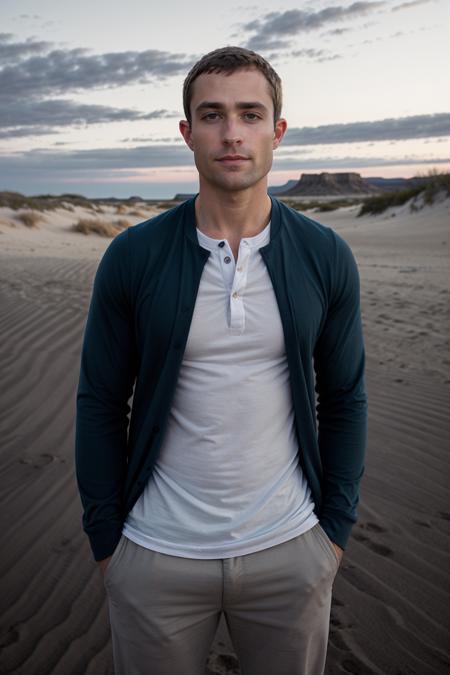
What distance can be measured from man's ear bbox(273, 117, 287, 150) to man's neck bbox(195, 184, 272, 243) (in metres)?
0.21

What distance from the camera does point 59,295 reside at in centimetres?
863

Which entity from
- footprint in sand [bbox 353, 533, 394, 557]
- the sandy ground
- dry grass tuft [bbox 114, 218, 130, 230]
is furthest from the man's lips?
dry grass tuft [bbox 114, 218, 130, 230]

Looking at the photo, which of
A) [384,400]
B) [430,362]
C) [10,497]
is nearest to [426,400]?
[384,400]

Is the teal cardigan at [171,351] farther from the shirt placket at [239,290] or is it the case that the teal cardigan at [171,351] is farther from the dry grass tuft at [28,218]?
the dry grass tuft at [28,218]

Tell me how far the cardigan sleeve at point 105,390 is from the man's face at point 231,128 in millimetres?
324

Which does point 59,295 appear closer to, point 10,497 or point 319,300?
point 10,497

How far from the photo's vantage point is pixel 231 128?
5.49 ft

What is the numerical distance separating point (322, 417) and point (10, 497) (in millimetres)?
2438

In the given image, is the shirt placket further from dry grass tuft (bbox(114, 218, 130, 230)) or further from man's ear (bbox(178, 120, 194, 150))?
dry grass tuft (bbox(114, 218, 130, 230))

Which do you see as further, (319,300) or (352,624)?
(352,624)

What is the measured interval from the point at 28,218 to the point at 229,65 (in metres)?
21.5

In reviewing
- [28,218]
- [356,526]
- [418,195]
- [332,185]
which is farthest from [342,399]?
[332,185]

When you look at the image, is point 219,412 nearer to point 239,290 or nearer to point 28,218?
point 239,290

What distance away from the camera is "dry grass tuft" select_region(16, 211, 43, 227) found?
21531 mm
